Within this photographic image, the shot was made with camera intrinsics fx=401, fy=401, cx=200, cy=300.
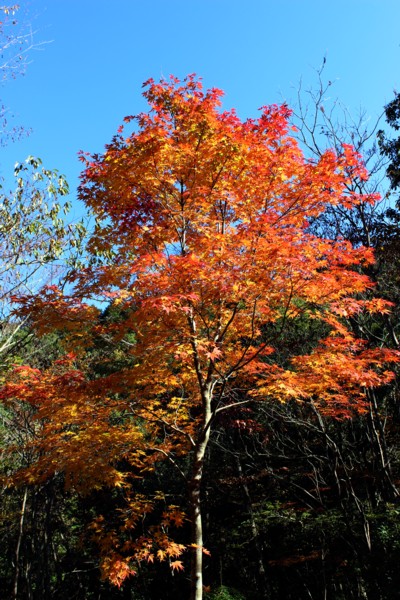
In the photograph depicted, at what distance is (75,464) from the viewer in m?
6.25

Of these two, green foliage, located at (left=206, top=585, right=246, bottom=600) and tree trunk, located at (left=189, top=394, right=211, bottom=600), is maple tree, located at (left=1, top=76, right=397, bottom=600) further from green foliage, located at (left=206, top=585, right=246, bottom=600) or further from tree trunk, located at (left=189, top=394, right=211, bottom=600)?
green foliage, located at (left=206, top=585, right=246, bottom=600)

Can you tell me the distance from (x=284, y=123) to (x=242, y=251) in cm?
207

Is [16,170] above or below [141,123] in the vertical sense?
above

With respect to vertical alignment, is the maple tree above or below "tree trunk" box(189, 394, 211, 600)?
above

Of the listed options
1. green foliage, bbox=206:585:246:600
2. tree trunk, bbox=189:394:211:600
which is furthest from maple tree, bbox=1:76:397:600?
green foliage, bbox=206:585:246:600

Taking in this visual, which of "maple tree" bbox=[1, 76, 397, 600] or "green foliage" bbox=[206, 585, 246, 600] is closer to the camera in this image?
"maple tree" bbox=[1, 76, 397, 600]

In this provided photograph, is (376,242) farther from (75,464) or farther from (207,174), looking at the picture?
(75,464)

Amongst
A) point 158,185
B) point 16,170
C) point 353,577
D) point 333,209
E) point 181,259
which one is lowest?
point 353,577

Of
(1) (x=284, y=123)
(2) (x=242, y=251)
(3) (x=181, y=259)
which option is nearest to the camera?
(3) (x=181, y=259)

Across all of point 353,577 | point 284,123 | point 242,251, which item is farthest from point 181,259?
point 353,577

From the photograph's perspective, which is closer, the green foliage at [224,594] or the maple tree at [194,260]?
the maple tree at [194,260]

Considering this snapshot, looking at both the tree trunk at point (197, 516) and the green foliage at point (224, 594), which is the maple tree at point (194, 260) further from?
the green foliage at point (224, 594)

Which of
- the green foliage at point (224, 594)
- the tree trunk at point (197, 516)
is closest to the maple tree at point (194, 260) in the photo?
the tree trunk at point (197, 516)

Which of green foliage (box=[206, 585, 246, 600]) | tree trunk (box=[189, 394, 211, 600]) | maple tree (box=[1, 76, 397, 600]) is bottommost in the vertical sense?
green foliage (box=[206, 585, 246, 600])
